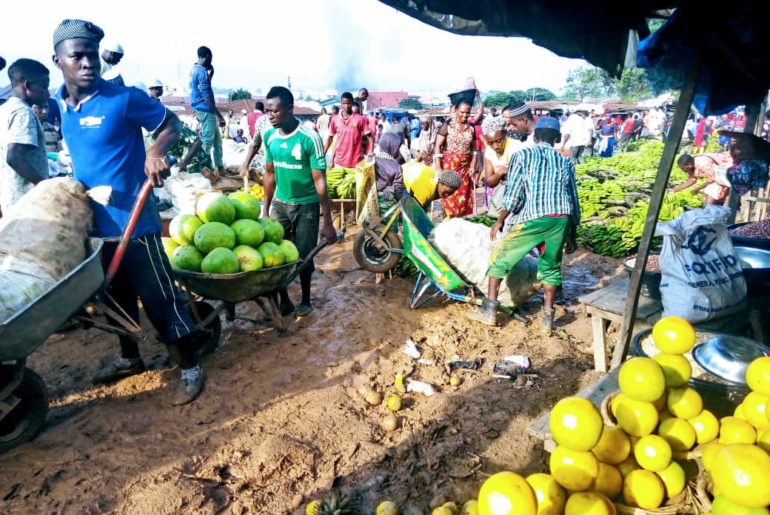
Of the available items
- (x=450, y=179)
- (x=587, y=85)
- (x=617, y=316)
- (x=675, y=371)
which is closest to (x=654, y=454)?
(x=675, y=371)

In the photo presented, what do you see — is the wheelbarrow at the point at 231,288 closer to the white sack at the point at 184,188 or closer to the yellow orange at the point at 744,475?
the yellow orange at the point at 744,475

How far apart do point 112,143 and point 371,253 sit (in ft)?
11.3

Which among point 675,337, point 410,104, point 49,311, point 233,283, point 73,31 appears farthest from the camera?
point 410,104

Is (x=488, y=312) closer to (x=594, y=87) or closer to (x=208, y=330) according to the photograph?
(x=208, y=330)

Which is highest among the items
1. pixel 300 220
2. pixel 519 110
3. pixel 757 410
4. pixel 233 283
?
pixel 519 110

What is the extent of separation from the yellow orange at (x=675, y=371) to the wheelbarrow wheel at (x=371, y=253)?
416 cm

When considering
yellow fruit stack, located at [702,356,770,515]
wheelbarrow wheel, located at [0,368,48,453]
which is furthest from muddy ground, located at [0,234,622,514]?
yellow fruit stack, located at [702,356,770,515]

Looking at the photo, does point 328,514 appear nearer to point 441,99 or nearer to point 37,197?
point 37,197

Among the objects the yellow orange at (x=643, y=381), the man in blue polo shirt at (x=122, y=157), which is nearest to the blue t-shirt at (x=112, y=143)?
the man in blue polo shirt at (x=122, y=157)

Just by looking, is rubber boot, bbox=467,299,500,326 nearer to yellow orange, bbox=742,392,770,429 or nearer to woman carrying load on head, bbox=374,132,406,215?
woman carrying load on head, bbox=374,132,406,215

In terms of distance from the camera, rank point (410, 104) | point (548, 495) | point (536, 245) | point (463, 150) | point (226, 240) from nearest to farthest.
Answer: point (548, 495), point (226, 240), point (536, 245), point (463, 150), point (410, 104)

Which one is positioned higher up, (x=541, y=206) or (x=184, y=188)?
(x=541, y=206)

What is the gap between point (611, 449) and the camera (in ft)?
5.91

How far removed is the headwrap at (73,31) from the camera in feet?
10.1
